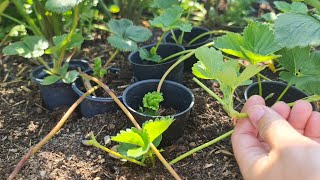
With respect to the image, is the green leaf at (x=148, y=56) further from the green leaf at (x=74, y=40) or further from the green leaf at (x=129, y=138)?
the green leaf at (x=129, y=138)

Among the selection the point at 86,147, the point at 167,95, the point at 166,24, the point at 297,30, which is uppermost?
the point at 297,30

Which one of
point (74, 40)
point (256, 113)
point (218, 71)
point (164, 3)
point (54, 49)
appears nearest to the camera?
point (256, 113)

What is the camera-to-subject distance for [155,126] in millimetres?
1208

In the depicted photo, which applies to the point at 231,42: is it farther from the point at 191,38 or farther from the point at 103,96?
the point at 191,38

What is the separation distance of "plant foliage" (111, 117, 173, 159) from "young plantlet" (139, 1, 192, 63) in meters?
0.52

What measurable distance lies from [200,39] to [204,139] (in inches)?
27.6

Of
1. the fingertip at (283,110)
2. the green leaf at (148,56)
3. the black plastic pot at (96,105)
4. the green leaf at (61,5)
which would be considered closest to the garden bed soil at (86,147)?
the black plastic pot at (96,105)

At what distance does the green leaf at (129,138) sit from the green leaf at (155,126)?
30mm

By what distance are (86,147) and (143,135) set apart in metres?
0.35

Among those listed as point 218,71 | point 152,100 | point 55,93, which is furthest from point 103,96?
point 218,71

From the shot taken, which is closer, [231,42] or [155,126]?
[155,126]

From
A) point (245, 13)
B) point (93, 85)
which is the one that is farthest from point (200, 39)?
point (93, 85)

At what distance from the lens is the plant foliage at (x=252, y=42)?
4.35 feet

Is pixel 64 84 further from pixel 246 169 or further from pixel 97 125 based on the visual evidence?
pixel 246 169
